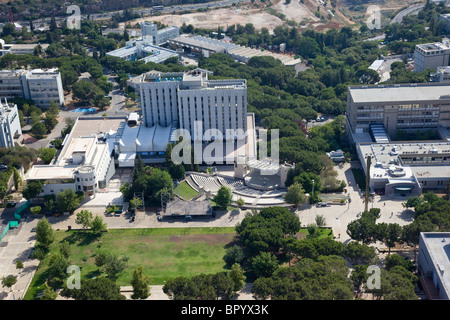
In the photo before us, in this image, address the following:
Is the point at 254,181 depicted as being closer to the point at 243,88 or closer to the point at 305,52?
the point at 243,88

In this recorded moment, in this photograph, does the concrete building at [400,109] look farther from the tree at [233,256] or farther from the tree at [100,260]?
the tree at [100,260]

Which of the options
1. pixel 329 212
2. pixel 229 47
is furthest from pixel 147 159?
pixel 229 47

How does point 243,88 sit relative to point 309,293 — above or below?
above

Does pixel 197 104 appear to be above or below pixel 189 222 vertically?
above

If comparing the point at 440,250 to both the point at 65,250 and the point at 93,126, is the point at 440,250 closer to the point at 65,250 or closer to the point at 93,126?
the point at 65,250

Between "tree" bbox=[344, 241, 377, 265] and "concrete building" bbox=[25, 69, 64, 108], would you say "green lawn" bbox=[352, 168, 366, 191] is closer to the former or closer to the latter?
"tree" bbox=[344, 241, 377, 265]

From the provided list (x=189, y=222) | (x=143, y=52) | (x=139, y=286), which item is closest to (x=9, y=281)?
(x=139, y=286)
